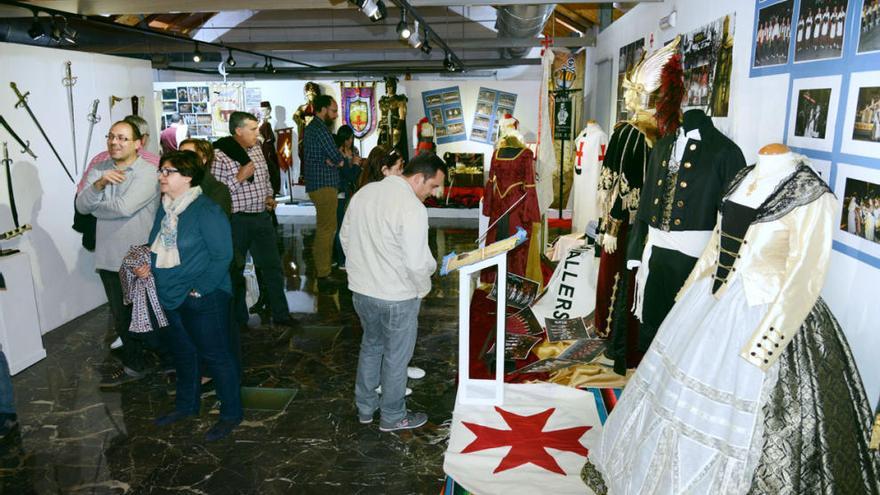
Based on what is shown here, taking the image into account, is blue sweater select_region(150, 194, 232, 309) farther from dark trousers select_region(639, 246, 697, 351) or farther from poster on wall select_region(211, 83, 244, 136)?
poster on wall select_region(211, 83, 244, 136)

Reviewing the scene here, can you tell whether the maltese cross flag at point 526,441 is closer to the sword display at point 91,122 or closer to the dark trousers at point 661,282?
the dark trousers at point 661,282

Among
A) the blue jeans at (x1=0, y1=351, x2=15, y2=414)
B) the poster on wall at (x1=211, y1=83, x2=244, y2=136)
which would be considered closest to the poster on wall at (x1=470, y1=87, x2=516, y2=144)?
the poster on wall at (x1=211, y1=83, x2=244, y2=136)

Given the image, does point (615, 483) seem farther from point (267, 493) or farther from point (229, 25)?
point (229, 25)

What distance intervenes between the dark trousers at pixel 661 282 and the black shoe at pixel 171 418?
2.68 meters

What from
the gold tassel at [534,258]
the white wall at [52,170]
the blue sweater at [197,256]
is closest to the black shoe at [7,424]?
the blue sweater at [197,256]

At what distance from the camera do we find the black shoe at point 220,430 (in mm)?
3551

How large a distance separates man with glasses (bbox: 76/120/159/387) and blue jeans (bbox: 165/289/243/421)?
2.56 ft

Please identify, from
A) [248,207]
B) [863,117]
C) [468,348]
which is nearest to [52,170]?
[248,207]

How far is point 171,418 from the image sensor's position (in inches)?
147

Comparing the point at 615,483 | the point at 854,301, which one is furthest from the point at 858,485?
the point at 615,483

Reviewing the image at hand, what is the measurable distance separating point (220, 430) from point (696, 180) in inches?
112

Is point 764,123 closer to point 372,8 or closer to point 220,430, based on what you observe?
point 372,8

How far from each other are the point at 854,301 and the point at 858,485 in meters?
0.69

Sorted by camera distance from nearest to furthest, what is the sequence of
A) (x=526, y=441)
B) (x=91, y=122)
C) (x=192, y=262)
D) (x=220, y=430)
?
(x=192, y=262), (x=526, y=441), (x=220, y=430), (x=91, y=122)
